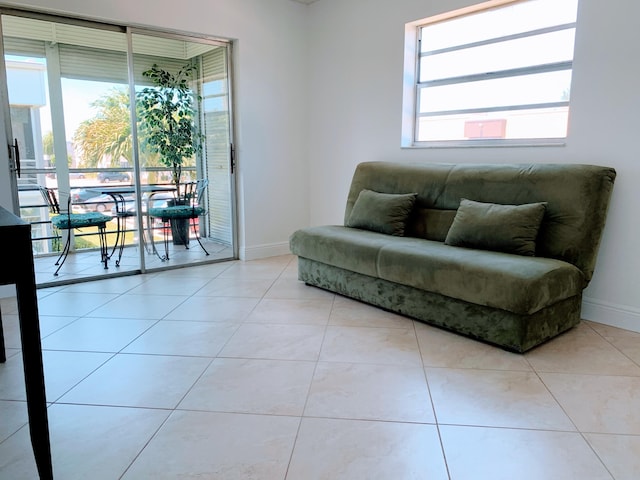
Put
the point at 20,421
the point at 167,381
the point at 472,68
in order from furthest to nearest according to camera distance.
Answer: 1. the point at 472,68
2. the point at 167,381
3. the point at 20,421

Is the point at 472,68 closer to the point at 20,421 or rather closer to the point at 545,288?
the point at 545,288

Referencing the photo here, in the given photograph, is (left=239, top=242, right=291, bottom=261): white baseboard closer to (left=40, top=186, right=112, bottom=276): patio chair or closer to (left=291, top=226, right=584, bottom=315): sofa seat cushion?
(left=40, top=186, right=112, bottom=276): patio chair

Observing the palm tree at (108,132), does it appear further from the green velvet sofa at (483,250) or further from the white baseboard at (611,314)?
the white baseboard at (611,314)

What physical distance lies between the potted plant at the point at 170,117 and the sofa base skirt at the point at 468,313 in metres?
2.10

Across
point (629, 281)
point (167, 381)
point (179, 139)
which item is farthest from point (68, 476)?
point (179, 139)

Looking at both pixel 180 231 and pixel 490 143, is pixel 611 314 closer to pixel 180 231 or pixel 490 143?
pixel 490 143

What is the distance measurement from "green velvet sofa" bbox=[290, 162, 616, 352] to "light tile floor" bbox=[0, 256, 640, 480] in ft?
0.52

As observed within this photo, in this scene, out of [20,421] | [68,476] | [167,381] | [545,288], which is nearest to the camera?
[68,476]

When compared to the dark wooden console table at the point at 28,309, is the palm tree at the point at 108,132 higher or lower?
higher

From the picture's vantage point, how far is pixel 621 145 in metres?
2.77

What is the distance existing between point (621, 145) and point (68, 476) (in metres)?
3.26

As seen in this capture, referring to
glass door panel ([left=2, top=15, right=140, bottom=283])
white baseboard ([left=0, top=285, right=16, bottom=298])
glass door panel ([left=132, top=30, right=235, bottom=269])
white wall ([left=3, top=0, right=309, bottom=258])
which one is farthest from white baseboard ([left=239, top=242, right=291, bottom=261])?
white baseboard ([left=0, top=285, right=16, bottom=298])

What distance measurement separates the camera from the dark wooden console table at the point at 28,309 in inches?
51.0

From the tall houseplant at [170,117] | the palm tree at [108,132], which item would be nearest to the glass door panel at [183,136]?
the tall houseplant at [170,117]
